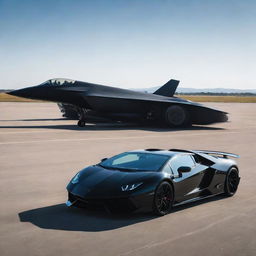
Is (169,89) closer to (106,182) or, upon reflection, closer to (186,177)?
(186,177)

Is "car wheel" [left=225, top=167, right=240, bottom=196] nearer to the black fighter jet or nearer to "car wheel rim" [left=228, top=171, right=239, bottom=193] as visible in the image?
"car wheel rim" [left=228, top=171, right=239, bottom=193]

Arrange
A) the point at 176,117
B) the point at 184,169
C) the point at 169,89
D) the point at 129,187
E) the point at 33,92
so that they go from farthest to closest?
1. the point at 169,89
2. the point at 176,117
3. the point at 33,92
4. the point at 184,169
5. the point at 129,187

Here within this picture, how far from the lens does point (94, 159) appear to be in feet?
47.9

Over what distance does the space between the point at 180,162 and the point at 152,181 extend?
3.84 feet

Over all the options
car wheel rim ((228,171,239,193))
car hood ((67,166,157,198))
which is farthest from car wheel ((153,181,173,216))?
car wheel rim ((228,171,239,193))

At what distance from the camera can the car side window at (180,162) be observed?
8211mm

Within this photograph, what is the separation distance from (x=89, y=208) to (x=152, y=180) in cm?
115

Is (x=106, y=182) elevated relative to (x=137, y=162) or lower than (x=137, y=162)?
lower

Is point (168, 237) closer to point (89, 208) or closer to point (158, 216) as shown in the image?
point (158, 216)

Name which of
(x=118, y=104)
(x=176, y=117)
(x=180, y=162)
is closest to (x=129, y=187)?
(x=180, y=162)

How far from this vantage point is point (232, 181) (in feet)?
31.4

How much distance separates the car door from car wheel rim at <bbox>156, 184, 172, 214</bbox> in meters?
0.20

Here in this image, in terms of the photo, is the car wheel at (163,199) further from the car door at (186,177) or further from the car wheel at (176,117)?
the car wheel at (176,117)

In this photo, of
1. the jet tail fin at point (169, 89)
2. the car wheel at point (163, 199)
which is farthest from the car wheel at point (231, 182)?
the jet tail fin at point (169, 89)
